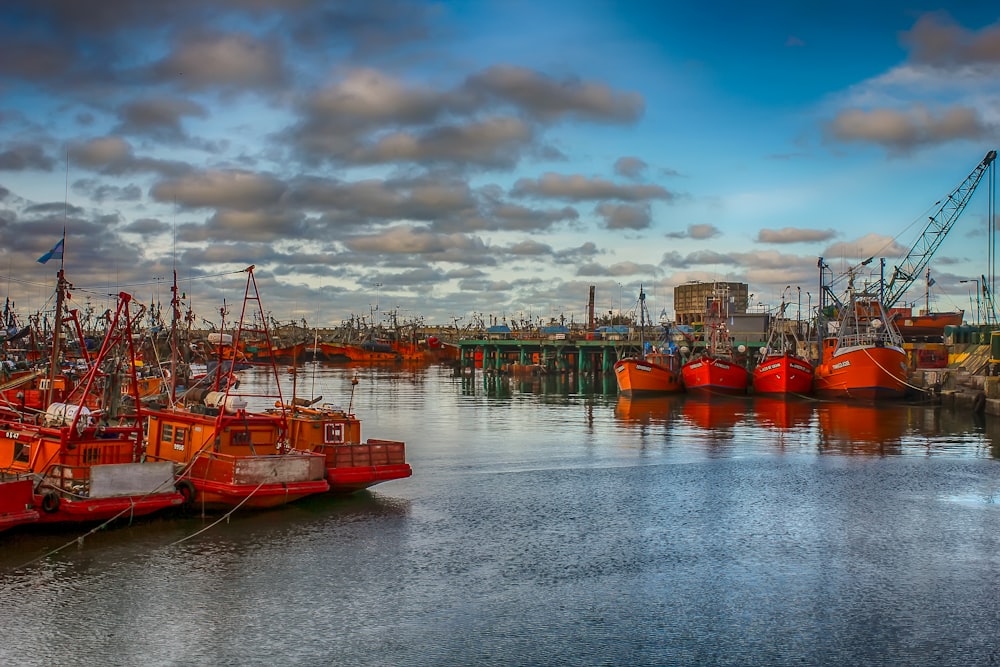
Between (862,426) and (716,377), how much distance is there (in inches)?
1031

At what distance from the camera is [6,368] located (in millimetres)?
63438

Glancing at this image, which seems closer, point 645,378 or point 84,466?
point 84,466

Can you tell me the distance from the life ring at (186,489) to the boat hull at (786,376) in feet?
201

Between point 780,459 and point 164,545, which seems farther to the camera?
point 780,459

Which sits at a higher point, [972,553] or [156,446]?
[156,446]

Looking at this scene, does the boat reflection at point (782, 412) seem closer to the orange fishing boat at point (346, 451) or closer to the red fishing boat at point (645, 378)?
the red fishing boat at point (645, 378)

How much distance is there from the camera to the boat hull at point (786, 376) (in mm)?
78125

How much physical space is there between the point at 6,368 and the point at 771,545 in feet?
189

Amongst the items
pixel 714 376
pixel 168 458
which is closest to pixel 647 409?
pixel 714 376

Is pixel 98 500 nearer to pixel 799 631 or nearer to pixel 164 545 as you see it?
pixel 164 545

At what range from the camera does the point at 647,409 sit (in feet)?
225

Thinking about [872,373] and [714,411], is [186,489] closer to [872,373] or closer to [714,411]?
[714,411]

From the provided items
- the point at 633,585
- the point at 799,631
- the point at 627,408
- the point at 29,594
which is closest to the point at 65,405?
the point at 29,594

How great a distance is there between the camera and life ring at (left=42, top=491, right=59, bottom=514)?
76.6ft
